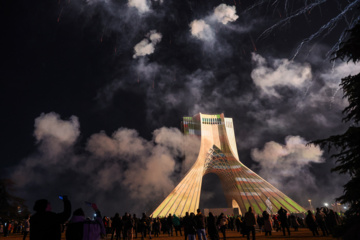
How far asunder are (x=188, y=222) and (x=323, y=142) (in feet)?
17.6

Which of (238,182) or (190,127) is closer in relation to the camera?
(238,182)

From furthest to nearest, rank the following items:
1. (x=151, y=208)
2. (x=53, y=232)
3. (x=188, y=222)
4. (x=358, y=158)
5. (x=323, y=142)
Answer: (x=151, y=208), (x=188, y=222), (x=323, y=142), (x=358, y=158), (x=53, y=232)

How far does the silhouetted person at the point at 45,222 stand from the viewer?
10.9 ft

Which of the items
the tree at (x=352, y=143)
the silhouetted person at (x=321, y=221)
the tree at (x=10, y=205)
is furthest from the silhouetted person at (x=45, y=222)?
the tree at (x=10, y=205)

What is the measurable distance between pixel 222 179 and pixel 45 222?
49026mm

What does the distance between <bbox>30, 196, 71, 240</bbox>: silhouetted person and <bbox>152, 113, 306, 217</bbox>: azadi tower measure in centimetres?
3291

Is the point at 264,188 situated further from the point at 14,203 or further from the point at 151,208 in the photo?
the point at 14,203

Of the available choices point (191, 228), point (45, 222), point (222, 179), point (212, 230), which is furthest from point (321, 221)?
point (222, 179)

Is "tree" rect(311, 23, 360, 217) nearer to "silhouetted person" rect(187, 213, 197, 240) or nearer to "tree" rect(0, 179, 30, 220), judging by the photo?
"silhouetted person" rect(187, 213, 197, 240)

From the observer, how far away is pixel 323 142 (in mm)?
5262

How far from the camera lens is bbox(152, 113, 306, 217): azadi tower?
121 feet

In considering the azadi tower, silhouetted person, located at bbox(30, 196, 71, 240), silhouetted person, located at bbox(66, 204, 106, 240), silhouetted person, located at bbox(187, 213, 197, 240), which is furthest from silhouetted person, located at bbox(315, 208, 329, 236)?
the azadi tower

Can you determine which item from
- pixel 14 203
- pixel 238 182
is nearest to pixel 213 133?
pixel 238 182

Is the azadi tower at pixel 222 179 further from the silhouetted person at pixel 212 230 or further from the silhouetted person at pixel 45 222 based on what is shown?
the silhouetted person at pixel 45 222
